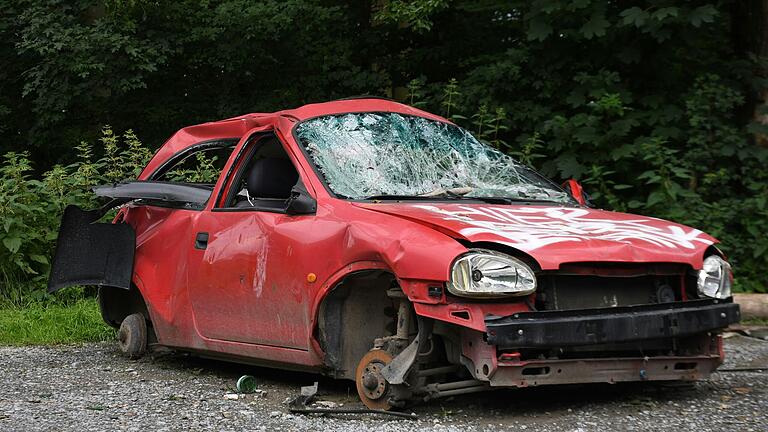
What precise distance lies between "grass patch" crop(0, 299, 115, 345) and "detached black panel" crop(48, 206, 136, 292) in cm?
122

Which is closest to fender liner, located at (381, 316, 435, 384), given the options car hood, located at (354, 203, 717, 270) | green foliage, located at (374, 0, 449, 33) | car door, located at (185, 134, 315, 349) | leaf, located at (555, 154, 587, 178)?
car hood, located at (354, 203, 717, 270)

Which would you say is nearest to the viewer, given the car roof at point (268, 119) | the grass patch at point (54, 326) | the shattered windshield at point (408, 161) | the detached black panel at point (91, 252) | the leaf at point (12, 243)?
the shattered windshield at point (408, 161)

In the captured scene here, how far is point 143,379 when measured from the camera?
22.1 ft

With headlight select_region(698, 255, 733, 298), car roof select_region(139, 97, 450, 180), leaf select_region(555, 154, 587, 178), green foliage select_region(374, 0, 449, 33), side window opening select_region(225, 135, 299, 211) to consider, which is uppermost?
green foliage select_region(374, 0, 449, 33)

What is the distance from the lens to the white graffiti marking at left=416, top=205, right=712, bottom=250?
5.06 m

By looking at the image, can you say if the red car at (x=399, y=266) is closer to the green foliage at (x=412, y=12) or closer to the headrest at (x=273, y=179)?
the headrest at (x=273, y=179)

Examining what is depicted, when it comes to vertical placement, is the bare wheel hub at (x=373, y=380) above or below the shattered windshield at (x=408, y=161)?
below

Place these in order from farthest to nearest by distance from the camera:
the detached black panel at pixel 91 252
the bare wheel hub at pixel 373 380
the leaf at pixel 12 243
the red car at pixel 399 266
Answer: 1. the leaf at pixel 12 243
2. the detached black panel at pixel 91 252
3. the bare wheel hub at pixel 373 380
4. the red car at pixel 399 266

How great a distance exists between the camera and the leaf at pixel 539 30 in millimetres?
12531

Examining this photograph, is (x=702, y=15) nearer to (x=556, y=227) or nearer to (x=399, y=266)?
(x=556, y=227)

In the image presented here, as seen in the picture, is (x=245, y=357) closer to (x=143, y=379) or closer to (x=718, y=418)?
(x=143, y=379)

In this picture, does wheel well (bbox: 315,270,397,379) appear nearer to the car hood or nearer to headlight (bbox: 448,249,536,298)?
the car hood

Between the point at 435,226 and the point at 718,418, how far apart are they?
1.73 metres

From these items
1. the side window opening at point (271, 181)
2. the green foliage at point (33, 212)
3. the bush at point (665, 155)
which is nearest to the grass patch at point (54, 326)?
the green foliage at point (33, 212)
